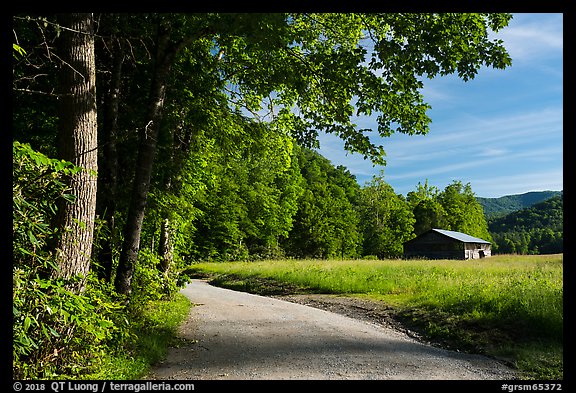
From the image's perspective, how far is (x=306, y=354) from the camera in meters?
7.60

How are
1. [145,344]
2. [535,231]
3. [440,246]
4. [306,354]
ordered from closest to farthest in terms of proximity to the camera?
[145,344] → [306,354] → [440,246] → [535,231]

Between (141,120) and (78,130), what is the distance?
15.7ft

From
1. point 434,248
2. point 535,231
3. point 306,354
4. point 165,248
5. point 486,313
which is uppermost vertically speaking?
point 535,231

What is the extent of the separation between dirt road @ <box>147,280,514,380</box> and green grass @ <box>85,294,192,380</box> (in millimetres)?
230

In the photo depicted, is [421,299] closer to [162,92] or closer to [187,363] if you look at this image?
[187,363]

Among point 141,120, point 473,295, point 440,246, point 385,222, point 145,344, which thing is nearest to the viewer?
point 145,344

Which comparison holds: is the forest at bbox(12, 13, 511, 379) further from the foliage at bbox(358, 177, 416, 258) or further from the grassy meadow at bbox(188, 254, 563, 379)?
the foliage at bbox(358, 177, 416, 258)

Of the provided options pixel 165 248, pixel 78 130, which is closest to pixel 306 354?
pixel 78 130

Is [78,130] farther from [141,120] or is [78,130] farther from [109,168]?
[141,120]

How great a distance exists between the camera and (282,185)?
58250mm

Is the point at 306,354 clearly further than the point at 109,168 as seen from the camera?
No

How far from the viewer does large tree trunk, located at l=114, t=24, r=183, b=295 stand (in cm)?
932

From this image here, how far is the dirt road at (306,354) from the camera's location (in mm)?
6434

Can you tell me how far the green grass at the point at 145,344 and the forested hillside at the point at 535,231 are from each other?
53220mm
